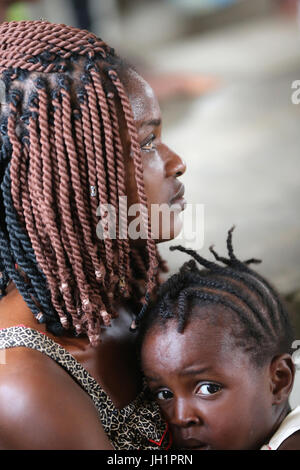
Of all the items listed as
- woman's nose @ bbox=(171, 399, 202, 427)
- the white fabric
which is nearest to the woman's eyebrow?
woman's nose @ bbox=(171, 399, 202, 427)

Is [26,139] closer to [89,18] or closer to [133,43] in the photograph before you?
[89,18]

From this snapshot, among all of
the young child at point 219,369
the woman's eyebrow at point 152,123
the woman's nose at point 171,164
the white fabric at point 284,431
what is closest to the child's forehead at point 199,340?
the young child at point 219,369

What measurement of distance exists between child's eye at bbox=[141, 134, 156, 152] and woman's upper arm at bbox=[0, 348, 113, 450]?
0.55 meters

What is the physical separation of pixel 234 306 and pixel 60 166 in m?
0.51

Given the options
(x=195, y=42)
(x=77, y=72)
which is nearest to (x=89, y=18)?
(x=195, y=42)

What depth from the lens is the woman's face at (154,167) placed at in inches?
54.5

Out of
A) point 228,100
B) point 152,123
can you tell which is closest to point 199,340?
point 152,123

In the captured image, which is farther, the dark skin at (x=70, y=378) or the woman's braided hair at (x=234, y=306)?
the woman's braided hair at (x=234, y=306)

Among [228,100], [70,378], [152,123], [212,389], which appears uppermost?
[152,123]

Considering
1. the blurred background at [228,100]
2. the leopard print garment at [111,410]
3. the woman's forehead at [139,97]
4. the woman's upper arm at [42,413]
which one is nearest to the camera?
the woman's upper arm at [42,413]

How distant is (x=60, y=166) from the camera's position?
4.22ft

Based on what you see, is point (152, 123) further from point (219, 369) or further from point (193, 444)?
point (193, 444)

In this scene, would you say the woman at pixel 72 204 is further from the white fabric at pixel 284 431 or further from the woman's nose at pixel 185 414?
the white fabric at pixel 284 431

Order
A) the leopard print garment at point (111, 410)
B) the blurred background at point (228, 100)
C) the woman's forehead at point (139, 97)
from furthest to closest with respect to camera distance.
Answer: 1. the blurred background at point (228, 100)
2. the woman's forehead at point (139, 97)
3. the leopard print garment at point (111, 410)
